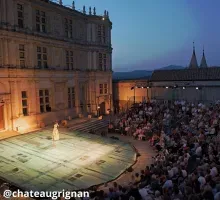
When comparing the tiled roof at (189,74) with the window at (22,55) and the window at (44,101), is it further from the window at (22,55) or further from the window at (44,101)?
the window at (22,55)

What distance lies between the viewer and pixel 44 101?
935 inches

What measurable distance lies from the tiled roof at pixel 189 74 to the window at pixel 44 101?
46.3ft

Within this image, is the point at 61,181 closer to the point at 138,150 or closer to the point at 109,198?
the point at 109,198

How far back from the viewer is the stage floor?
11758 mm

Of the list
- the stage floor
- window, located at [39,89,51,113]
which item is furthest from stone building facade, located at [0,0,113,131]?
the stage floor

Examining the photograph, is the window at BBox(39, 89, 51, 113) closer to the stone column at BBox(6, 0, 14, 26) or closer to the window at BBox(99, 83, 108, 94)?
the stone column at BBox(6, 0, 14, 26)

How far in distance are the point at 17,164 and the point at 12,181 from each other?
1862 millimetres

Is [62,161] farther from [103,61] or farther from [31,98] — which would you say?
[103,61]

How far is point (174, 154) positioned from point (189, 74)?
1799 cm

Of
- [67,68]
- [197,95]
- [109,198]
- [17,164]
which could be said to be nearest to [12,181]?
[17,164]

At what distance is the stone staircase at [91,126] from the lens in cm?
2302

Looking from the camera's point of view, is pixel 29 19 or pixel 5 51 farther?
pixel 29 19

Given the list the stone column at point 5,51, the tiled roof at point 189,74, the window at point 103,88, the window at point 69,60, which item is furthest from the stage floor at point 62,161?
the tiled roof at point 189,74

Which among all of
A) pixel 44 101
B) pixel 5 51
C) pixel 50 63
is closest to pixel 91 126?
pixel 44 101
